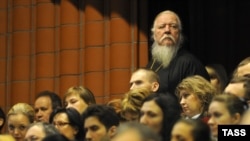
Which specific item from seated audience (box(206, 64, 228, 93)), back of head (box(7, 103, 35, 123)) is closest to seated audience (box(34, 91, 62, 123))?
back of head (box(7, 103, 35, 123))

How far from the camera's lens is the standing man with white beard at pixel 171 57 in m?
9.09

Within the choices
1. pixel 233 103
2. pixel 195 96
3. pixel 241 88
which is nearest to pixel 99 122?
pixel 195 96

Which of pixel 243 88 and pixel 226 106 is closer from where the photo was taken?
pixel 226 106

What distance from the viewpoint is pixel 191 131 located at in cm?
674

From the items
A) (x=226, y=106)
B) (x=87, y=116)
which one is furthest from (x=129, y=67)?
(x=226, y=106)

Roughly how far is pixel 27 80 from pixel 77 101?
287 centimetres

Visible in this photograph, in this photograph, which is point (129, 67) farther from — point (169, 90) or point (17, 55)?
point (169, 90)

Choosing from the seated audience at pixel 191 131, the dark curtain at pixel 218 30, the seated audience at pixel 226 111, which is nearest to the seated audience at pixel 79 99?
the seated audience at pixel 226 111

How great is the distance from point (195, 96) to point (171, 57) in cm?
114

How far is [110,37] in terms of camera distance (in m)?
11.6

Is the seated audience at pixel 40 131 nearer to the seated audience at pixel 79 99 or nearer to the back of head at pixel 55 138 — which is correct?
the back of head at pixel 55 138

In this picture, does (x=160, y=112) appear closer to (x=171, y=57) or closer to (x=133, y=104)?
(x=133, y=104)

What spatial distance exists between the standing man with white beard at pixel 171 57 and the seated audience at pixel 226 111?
1.78m

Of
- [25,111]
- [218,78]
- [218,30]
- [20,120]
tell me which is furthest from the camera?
[218,30]
